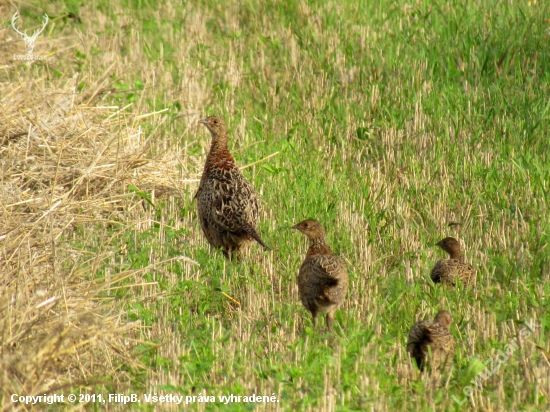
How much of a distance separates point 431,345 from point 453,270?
1352 mm

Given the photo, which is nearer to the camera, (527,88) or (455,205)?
(455,205)

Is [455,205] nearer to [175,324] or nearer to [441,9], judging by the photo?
[175,324]

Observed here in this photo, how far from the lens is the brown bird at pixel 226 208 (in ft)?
24.3

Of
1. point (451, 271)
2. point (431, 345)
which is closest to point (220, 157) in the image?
point (451, 271)

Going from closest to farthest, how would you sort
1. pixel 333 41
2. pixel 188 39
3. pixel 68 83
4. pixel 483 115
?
pixel 483 115
pixel 68 83
pixel 333 41
pixel 188 39

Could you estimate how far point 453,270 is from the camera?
651 cm

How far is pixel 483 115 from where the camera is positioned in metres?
9.41

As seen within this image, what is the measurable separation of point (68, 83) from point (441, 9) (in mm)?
5145

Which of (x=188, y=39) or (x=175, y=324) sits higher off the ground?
(x=175, y=324)

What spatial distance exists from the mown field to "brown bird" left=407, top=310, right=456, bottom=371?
0.35 ft

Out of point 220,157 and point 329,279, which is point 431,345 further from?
point 220,157

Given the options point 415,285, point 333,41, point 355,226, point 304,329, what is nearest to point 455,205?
point 355,226

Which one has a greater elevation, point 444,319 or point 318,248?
point 444,319

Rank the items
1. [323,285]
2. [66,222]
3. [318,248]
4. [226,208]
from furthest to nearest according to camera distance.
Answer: [66,222] → [226,208] → [318,248] → [323,285]
